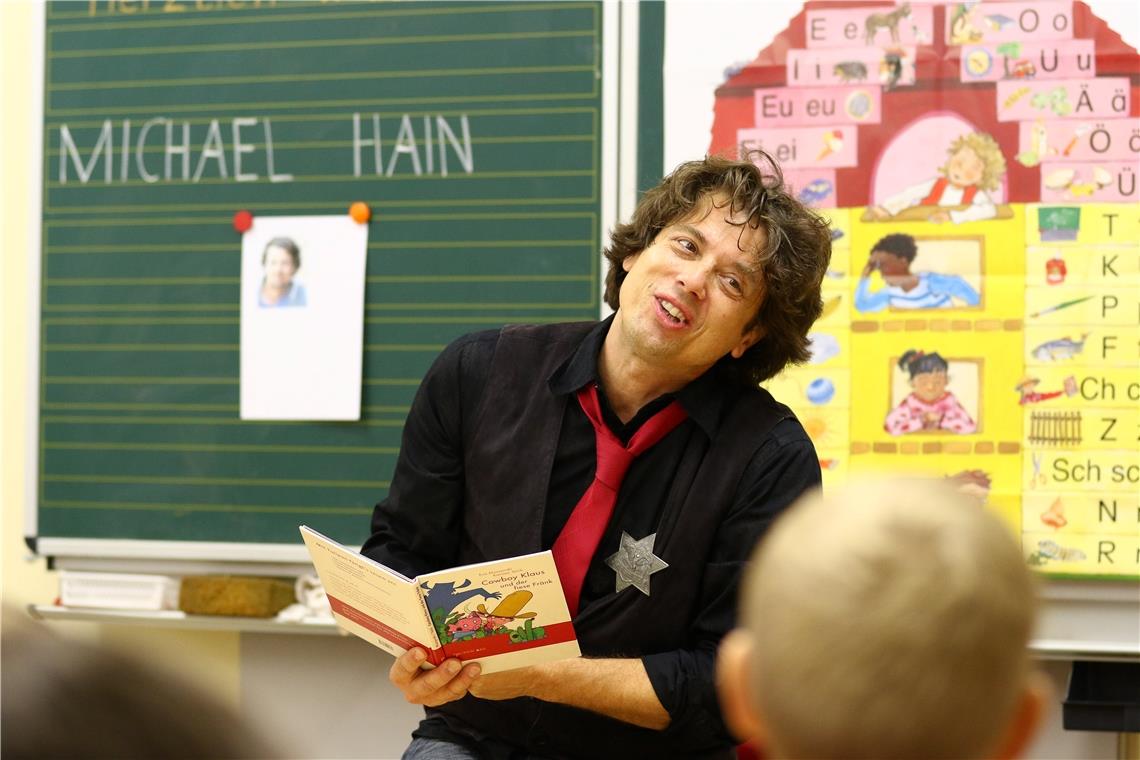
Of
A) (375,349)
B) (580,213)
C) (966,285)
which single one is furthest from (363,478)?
(966,285)

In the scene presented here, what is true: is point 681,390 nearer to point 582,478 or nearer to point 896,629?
point 582,478

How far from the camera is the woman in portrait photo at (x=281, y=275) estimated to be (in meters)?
2.77

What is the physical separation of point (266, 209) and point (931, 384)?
1.56 metres

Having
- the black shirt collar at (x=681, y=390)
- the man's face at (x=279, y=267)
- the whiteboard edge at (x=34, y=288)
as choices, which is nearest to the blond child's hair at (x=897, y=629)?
the black shirt collar at (x=681, y=390)

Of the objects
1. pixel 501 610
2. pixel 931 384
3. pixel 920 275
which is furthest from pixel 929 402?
pixel 501 610

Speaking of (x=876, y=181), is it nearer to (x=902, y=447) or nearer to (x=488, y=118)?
(x=902, y=447)

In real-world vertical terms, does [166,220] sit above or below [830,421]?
above

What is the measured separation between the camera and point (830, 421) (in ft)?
8.30

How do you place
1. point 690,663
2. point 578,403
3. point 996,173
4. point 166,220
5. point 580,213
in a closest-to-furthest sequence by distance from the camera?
point 690,663
point 578,403
point 996,173
point 580,213
point 166,220

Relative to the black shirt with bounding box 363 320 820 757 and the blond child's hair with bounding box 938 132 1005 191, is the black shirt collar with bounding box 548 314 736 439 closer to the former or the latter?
the black shirt with bounding box 363 320 820 757

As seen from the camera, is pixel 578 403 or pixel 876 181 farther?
pixel 876 181

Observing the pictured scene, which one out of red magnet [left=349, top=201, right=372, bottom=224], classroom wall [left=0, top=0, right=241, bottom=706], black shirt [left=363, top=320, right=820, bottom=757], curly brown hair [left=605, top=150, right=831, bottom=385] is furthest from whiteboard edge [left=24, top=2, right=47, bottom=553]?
curly brown hair [left=605, top=150, right=831, bottom=385]

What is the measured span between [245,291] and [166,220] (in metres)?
0.27

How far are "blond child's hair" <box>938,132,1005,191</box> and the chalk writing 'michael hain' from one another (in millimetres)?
1088
